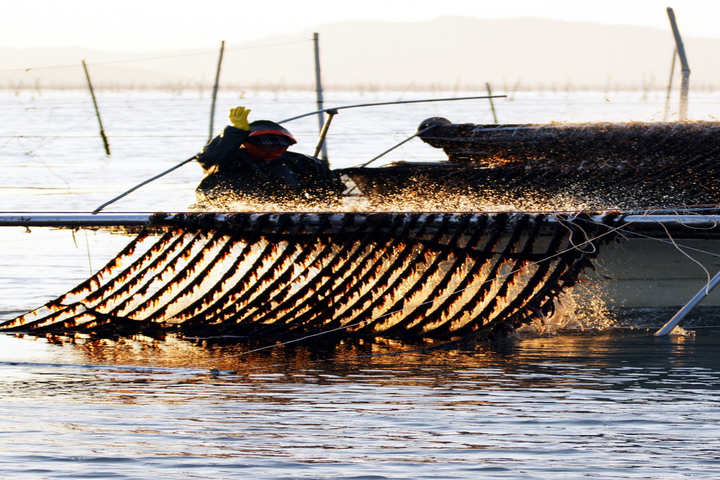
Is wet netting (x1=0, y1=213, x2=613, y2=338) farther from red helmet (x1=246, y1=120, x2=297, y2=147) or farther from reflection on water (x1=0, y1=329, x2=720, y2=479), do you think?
red helmet (x1=246, y1=120, x2=297, y2=147)

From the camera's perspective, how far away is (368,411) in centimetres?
466

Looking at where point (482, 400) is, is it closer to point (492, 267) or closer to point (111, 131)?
point (492, 267)

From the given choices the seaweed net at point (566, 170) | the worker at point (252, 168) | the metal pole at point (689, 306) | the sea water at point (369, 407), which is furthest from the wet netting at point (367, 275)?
the worker at point (252, 168)

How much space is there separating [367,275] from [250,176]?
2.31 m

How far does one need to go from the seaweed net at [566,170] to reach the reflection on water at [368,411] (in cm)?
172

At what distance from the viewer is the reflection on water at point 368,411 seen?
3934 millimetres

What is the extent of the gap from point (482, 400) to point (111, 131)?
58.4 meters

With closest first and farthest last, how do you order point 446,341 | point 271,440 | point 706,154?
1. point 271,440
2. point 446,341
3. point 706,154

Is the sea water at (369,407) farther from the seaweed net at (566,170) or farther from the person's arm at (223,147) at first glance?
the person's arm at (223,147)

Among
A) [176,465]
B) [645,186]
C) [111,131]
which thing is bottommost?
[176,465]

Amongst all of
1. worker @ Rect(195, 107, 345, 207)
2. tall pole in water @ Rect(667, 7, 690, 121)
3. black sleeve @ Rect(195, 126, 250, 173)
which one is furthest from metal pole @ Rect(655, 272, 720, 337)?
tall pole in water @ Rect(667, 7, 690, 121)

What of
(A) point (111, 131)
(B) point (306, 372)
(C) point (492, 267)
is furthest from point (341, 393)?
(A) point (111, 131)

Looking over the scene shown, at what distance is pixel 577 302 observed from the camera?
707 cm

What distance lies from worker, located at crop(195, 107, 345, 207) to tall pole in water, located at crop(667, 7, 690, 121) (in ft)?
19.3
